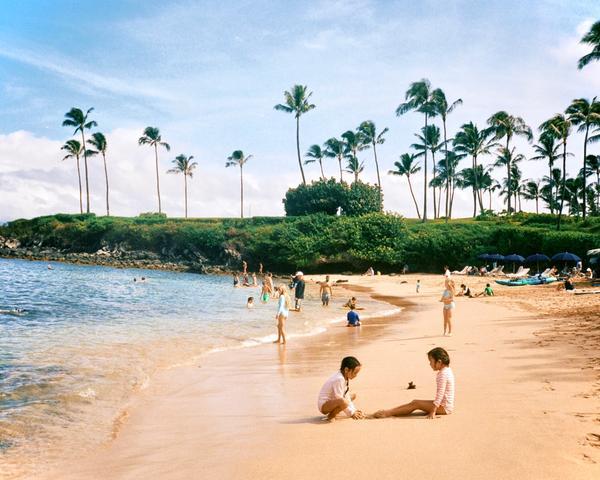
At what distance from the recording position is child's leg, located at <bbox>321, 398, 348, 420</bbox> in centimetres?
693

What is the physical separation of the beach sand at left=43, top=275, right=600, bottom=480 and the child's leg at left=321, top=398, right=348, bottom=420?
17cm

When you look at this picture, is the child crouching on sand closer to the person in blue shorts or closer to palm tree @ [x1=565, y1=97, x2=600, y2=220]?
the person in blue shorts

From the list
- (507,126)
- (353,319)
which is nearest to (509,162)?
(507,126)

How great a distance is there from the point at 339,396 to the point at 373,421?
1.78 ft

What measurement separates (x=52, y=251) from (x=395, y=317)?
6628cm

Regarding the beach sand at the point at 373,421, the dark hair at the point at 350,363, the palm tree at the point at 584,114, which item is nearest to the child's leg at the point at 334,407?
the beach sand at the point at 373,421

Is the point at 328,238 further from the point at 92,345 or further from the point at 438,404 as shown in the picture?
the point at 438,404

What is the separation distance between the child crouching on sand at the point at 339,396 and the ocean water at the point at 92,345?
301 cm

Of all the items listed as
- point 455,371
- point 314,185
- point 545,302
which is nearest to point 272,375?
point 455,371

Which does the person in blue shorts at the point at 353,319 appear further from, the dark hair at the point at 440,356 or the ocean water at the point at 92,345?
the dark hair at the point at 440,356

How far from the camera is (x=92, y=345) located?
14.3m

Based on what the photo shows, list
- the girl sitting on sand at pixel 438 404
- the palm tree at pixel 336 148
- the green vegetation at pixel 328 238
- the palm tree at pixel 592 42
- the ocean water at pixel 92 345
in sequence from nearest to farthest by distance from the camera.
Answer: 1. the girl sitting on sand at pixel 438 404
2. the ocean water at pixel 92 345
3. the palm tree at pixel 592 42
4. the green vegetation at pixel 328 238
5. the palm tree at pixel 336 148

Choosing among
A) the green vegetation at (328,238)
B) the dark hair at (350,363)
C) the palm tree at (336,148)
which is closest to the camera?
the dark hair at (350,363)

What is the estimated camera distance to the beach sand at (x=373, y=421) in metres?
5.22
